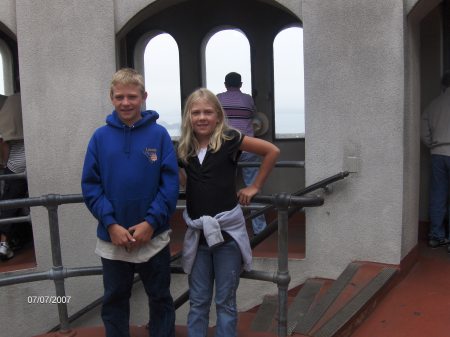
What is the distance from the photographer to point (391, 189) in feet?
13.3

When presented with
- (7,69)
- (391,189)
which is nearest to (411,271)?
(391,189)

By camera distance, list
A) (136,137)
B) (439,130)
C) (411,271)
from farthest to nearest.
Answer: (439,130) < (411,271) < (136,137)

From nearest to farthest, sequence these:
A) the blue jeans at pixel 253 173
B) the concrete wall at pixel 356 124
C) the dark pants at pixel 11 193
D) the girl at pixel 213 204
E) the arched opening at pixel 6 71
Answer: the girl at pixel 213 204 < the concrete wall at pixel 356 124 < the blue jeans at pixel 253 173 < the dark pants at pixel 11 193 < the arched opening at pixel 6 71

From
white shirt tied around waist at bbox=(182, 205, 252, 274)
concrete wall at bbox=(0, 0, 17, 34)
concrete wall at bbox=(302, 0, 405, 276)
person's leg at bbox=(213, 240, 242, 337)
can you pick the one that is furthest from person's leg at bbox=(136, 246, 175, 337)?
concrete wall at bbox=(0, 0, 17, 34)

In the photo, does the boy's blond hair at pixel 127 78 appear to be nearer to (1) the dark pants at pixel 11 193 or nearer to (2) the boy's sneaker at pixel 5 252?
(1) the dark pants at pixel 11 193

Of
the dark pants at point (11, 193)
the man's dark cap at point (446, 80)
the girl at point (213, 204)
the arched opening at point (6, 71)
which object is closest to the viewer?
the girl at point (213, 204)

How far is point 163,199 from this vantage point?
2406 mm

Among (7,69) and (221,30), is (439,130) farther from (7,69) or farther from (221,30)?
(7,69)

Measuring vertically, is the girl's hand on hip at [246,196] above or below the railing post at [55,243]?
above

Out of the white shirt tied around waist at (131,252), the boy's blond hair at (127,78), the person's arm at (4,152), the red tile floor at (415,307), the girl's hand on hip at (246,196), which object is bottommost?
the red tile floor at (415,307)

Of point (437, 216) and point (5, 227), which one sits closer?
point (437, 216)

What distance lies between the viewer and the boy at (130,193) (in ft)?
7.83

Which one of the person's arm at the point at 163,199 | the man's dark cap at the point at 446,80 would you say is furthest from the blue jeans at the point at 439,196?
the person's arm at the point at 163,199

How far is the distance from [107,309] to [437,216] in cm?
374
